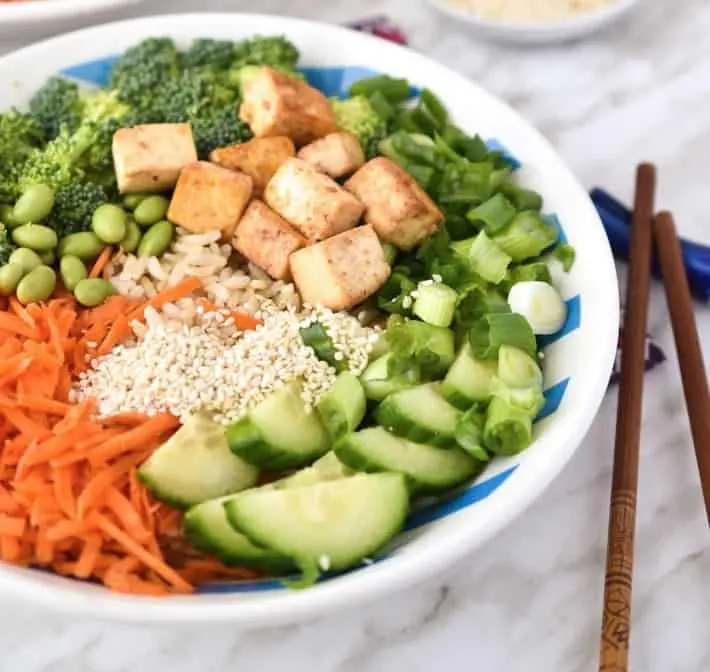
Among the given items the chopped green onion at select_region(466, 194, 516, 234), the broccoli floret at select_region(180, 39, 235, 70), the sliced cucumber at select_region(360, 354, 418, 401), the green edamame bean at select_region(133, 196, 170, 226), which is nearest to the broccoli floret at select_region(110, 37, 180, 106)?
the broccoli floret at select_region(180, 39, 235, 70)

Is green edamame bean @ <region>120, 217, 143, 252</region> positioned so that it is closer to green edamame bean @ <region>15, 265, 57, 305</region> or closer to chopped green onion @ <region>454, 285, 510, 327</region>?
green edamame bean @ <region>15, 265, 57, 305</region>

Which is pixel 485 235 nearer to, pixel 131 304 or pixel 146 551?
pixel 131 304

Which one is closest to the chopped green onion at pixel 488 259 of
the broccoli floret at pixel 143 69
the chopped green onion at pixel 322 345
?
the chopped green onion at pixel 322 345

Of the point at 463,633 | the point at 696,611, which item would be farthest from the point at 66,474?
the point at 696,611

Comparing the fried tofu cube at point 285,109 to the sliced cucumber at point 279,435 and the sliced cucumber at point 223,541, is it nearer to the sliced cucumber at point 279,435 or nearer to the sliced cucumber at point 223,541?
the sliced cucumber at point 279,435

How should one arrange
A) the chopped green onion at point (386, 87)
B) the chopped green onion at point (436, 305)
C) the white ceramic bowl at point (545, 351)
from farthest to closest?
the chopped green onion at point (386, 87) < the chopped green onion at point (436, 305) < the white ceramic bowl at point (545, 351)

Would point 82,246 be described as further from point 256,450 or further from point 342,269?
point 256,450
